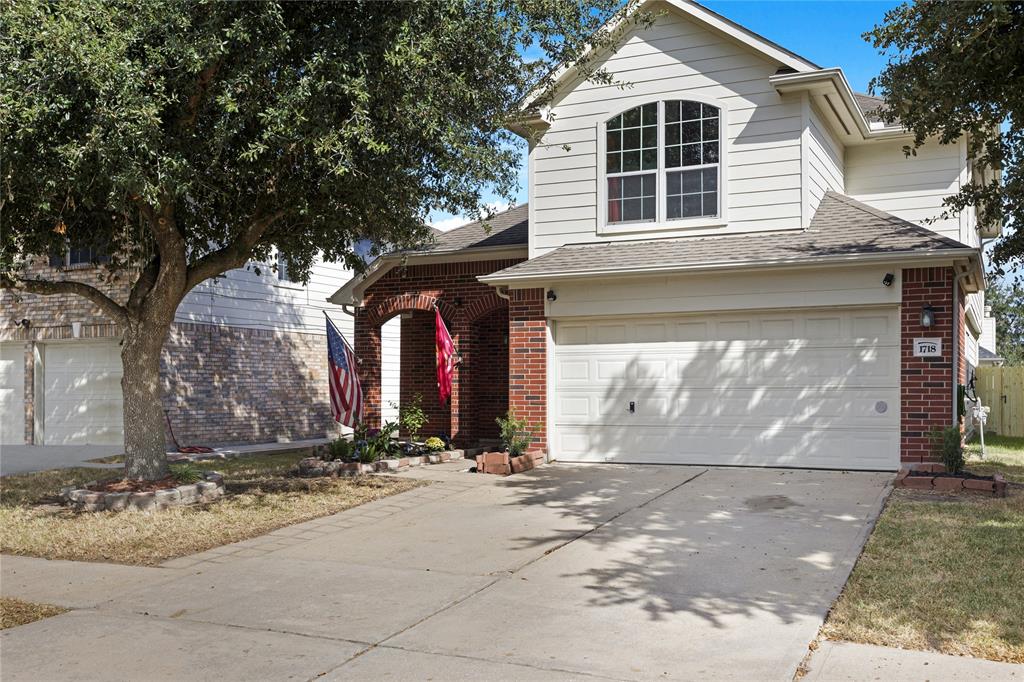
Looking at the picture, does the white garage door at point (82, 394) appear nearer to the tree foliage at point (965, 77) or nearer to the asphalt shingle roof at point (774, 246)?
the asphalt shingle roof at point (774, 246)

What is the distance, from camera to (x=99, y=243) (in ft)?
37.3

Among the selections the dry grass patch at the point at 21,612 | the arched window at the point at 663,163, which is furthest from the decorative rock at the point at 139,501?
the arched window at the point at 663,163

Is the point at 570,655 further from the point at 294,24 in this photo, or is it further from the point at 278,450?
the point at 278,450

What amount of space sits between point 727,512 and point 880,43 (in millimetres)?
5479

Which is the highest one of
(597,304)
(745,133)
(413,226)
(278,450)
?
(745,133)

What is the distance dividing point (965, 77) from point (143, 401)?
9920 millimetres

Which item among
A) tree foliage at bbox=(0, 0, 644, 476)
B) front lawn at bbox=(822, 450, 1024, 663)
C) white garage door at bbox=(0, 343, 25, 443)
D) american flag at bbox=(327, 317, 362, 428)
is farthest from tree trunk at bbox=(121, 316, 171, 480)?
white garage door at bbox=(0, 343, 25, 443)

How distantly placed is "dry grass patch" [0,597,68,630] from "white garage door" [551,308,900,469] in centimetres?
851

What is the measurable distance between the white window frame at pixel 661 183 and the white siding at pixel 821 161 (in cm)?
121

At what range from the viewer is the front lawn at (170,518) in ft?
26.1

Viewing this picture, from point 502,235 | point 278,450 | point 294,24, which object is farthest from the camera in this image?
point 278,450

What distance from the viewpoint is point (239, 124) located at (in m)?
8.46

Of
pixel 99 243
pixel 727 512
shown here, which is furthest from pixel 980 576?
pixel 99 243

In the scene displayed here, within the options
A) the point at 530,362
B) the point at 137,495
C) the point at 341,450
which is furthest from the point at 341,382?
the point at 137,495
